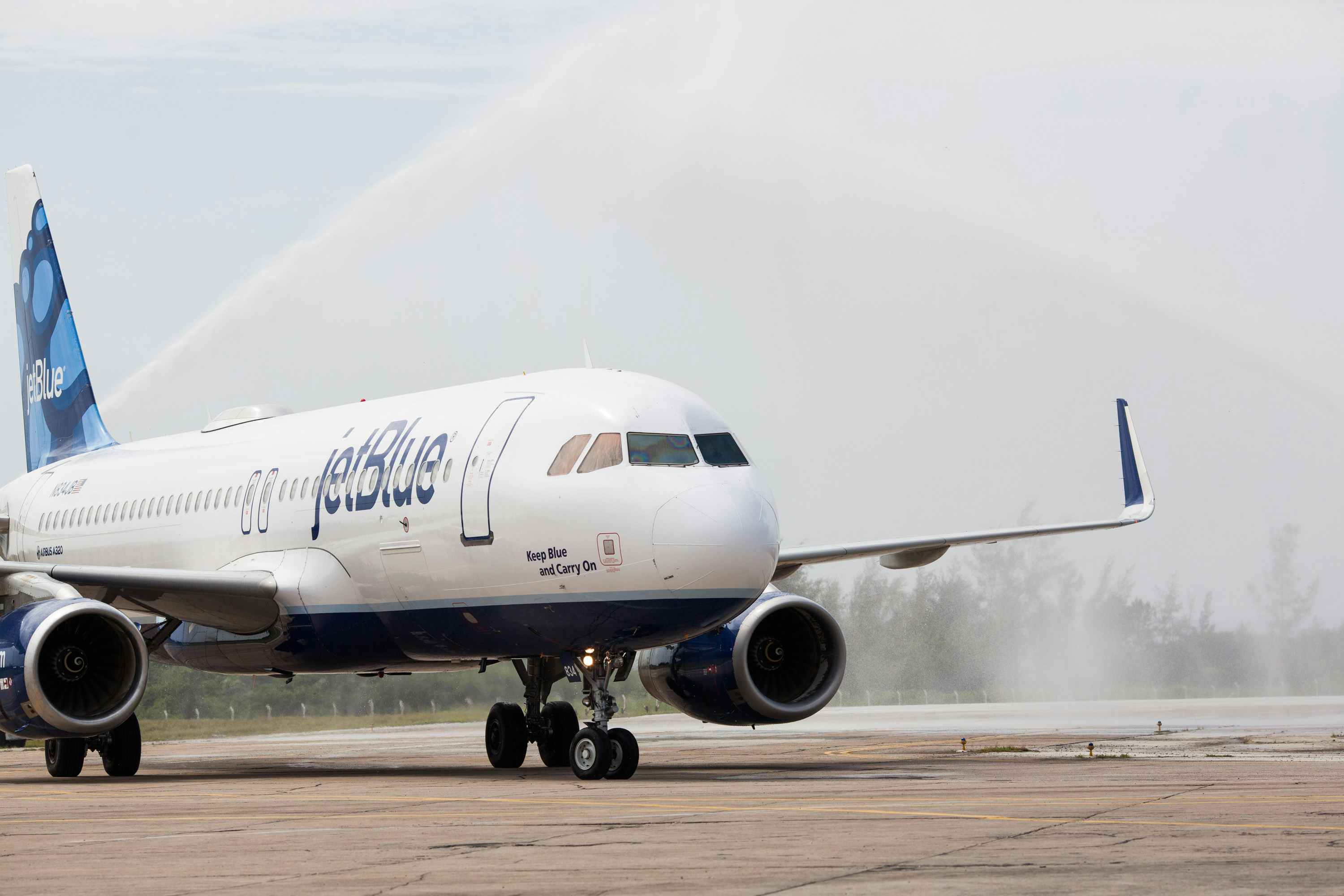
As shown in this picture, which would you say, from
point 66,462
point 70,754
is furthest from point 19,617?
point 66,462

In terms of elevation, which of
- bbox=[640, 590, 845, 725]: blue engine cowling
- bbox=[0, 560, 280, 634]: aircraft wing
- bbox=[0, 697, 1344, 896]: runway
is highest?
bbox=[0, 560, 280, 634]: aircraft wing

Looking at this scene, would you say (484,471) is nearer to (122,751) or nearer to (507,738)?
(507,738)

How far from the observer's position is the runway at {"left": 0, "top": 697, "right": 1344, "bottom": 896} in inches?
324

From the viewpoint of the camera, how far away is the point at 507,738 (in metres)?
19.3

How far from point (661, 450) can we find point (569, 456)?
0.92 m

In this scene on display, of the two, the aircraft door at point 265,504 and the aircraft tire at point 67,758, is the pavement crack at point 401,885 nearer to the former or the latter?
the aircraft door at point 265,504

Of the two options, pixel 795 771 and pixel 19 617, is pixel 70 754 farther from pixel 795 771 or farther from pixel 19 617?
pixel 795 771

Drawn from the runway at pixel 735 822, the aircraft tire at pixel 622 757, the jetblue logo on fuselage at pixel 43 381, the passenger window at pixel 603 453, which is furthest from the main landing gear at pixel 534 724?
the jetblue logo on fuselage at pixel 43 381

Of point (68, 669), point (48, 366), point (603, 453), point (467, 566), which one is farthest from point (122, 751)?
point (48, 366)

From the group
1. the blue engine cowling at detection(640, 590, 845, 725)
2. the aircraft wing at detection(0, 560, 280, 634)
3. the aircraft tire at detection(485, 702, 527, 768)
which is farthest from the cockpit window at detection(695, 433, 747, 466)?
the aircraft wing at detection(0, 560, 280, 634)

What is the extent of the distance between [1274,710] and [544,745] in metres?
15.1

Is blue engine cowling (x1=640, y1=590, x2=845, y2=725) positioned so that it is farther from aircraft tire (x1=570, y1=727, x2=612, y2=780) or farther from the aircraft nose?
the aircraft nose

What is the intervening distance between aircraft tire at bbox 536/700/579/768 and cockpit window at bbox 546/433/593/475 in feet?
13.1

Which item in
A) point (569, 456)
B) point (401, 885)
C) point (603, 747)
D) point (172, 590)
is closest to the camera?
point (401, 885)
